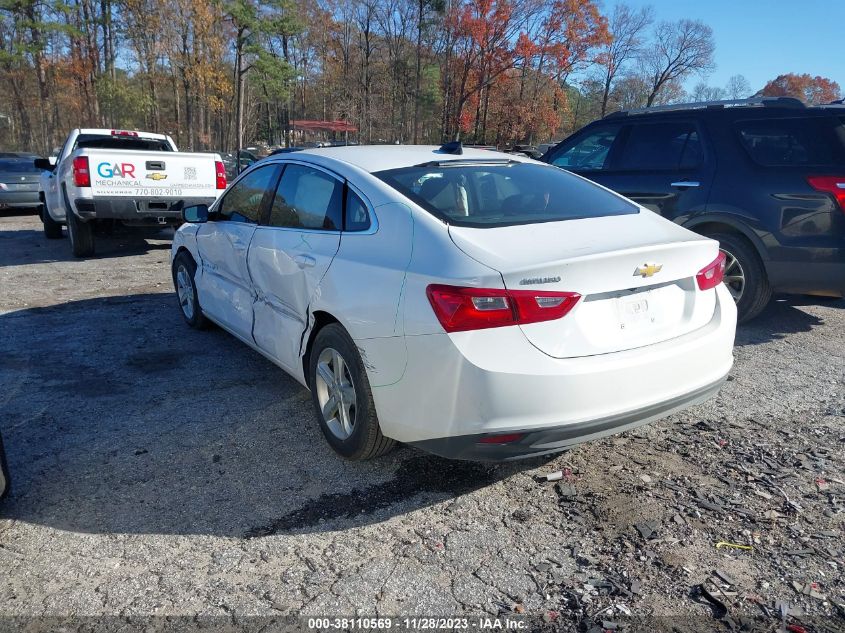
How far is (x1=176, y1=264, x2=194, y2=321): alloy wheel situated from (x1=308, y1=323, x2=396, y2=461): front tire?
271 cm

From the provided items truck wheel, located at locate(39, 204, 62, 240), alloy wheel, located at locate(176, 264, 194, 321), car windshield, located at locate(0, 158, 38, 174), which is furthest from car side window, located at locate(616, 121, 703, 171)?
car windshield, located at locate(0, 158, 38, 174)

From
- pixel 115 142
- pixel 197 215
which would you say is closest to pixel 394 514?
pixel 197 215

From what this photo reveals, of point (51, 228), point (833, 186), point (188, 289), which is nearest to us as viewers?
point (833, 186)

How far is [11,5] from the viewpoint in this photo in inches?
1326

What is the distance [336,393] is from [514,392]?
3.80 feet

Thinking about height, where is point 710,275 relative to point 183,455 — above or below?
above

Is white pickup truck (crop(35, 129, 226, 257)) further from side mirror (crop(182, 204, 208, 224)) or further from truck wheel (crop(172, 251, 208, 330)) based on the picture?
side mirror (crop(182, 204, 208, 224))

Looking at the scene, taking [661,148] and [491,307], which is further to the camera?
[661,148]

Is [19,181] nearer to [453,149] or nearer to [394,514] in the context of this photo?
[453,149]

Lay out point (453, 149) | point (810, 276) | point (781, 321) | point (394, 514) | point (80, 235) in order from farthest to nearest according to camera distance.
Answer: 1. point (80, 235)
2. point (781, 321)
3. point (810, 276)
4. point (453, 149)
5. point (394, 514)

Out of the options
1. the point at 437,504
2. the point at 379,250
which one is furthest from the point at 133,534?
the point at 379,250

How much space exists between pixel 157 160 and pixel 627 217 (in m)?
7.72

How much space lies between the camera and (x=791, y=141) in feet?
17.7

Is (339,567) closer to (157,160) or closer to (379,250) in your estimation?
(379,250)
